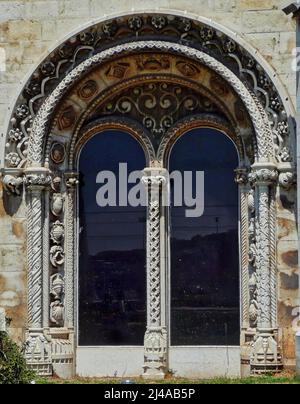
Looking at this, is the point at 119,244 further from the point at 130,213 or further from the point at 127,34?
the point at 127,34

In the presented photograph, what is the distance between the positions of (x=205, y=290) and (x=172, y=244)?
3.18 feet

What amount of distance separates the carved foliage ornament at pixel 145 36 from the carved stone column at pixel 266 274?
1.62 ft

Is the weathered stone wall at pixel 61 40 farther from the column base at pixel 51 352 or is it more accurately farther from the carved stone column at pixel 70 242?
the carved stone column at pixel 70 242

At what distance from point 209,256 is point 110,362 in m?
2.44

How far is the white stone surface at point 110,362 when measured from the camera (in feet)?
84.3

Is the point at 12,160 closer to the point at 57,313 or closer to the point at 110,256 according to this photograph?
the point at 110,256

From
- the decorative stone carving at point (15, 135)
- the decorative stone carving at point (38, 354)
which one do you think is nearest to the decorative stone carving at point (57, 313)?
the decorative stone carving at point (38, 354)

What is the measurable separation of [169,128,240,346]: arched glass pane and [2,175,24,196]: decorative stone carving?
270 cm

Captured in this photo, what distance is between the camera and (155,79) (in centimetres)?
2584

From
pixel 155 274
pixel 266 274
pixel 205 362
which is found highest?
pixel 155 274

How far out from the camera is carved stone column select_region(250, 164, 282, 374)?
968 inches

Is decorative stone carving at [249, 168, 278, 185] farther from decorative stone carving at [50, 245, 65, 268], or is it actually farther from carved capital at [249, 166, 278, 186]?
decorative stone carving at [50, 245, 65, 268]

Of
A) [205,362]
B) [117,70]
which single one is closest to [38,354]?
[205,362]

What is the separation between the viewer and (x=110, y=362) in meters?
25.8
